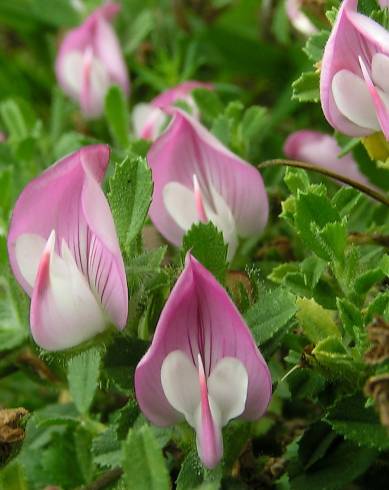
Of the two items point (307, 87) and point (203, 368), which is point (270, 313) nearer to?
point (203, 368)

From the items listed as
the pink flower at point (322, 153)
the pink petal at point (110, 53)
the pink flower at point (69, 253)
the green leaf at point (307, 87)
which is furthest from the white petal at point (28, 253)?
the pink petal at point (110, 53)

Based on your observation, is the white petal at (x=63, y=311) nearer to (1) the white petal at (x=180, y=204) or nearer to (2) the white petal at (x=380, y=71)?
(1) the white petal at (x=180, y=204)

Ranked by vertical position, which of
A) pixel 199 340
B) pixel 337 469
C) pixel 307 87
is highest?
pixel 307 87

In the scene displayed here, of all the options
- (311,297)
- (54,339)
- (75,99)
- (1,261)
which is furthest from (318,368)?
(75,99)

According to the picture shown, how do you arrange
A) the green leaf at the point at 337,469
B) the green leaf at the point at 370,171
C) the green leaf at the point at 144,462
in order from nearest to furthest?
the green leaf at the point at 144,462 → the green leaf at the point at 337,469 → the green leaf at the point at 370,171

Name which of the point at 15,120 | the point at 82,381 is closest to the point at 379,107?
the point at 82,381

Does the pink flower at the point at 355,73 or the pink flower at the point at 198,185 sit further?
the pink flower at the point at 198,185

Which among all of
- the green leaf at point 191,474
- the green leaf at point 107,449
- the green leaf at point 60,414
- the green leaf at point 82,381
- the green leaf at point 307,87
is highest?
the green leaf at point 307,87
